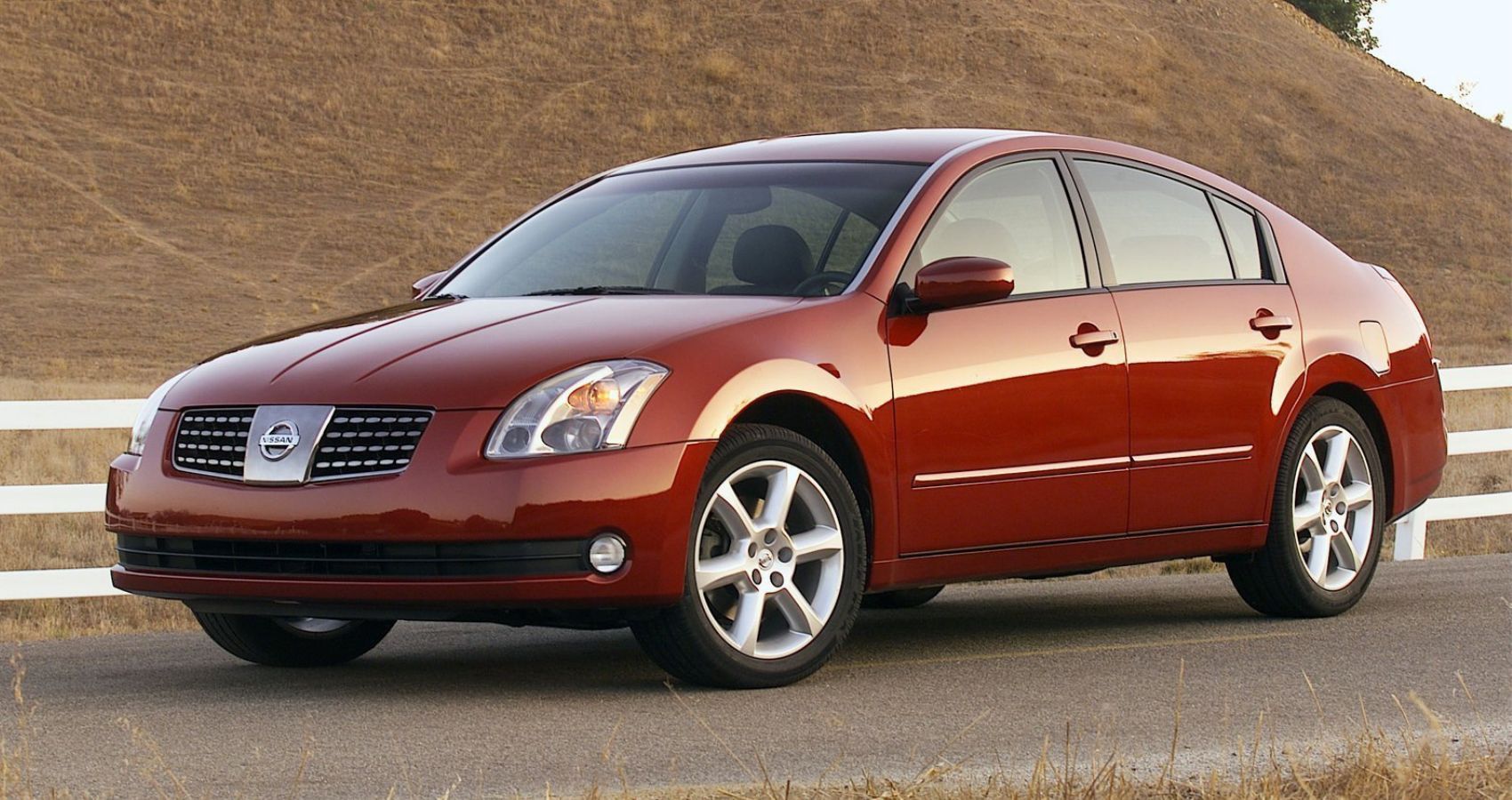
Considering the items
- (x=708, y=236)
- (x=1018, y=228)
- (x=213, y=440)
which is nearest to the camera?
(x=213, y=440)

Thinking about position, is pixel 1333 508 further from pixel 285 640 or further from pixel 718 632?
pixel 285 640

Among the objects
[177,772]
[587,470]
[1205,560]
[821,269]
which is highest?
[821,269]

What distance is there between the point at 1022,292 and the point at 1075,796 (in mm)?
3008

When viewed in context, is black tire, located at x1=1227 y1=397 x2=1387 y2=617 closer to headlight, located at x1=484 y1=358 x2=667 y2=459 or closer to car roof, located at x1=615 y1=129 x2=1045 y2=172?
car roof, located at x1=615 y1=129 x2=1045 y2=172

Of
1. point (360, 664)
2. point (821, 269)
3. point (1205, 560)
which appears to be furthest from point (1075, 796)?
point (1205, 560)

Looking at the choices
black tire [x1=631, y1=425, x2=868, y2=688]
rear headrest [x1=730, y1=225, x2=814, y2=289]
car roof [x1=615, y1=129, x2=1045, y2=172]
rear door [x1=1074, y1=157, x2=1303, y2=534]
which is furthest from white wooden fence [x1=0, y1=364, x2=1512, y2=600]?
rear door [x1=1074, y1=157, x2=1303, y2=534]

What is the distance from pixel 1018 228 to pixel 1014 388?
26.7 inches

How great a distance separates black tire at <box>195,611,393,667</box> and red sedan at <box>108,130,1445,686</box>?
2cm

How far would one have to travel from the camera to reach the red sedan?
18.8ft

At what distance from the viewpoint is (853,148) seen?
24.0 ft

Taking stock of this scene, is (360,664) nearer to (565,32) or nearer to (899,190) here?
(899,190)

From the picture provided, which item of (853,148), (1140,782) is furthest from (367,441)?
(1140,782)

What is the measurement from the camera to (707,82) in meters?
63.7

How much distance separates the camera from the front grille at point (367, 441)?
5.77 meters
